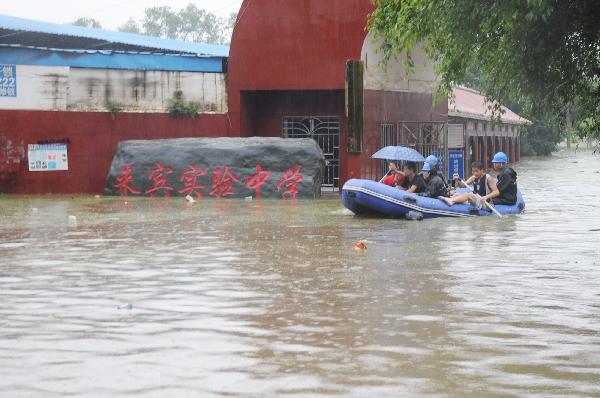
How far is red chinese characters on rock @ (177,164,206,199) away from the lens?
1101 inches

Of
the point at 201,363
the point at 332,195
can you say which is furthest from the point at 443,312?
the point at 332,195

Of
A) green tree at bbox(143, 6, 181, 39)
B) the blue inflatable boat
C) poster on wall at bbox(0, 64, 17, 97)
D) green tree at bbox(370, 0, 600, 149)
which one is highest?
green tree at bbox(143, 6, 181, 39)

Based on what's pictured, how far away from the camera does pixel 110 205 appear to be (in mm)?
25406

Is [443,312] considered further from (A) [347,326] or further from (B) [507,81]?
(B) [507,81]

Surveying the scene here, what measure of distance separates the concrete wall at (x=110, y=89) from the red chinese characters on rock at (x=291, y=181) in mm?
3541

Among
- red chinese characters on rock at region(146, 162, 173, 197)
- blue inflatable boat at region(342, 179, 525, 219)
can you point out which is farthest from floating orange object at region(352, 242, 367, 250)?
red chinese characters on rock at region(146, 162, 173, 197)

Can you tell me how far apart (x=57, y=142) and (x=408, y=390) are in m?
23.5

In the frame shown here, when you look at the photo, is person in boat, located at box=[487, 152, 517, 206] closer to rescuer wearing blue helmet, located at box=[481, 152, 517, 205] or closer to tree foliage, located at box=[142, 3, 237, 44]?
rescuer wearing blue helmet, located at box=[481, 152, 517, 205]

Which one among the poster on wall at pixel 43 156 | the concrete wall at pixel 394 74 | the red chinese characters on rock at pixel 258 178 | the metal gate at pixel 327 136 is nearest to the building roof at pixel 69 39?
the metal gate at pixel 327 136

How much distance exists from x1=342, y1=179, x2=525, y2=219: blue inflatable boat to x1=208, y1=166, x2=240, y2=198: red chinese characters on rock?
6889 mm

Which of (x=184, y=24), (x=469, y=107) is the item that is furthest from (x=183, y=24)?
(x=469, y=107)

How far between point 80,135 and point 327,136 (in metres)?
7.27

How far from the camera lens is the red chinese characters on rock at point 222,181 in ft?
91.0

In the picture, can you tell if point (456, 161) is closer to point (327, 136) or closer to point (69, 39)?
point (327, 136)
